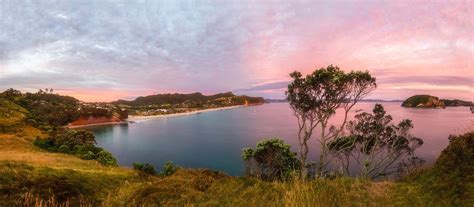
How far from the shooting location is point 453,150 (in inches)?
460

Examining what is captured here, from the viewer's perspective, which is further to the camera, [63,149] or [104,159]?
[63,149]

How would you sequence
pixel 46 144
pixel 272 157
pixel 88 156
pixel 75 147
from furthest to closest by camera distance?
pixel 46 144 → pixel 75 147 → pixel 88 156 → pixel 272 157

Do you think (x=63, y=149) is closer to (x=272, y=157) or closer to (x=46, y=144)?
(x=46, y=144)

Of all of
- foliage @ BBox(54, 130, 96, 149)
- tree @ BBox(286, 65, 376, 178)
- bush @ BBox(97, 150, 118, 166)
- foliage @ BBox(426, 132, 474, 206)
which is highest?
tree @ BBox(286, 65, 376, 178)

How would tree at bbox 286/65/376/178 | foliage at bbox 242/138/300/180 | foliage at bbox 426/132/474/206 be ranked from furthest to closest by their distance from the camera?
1. foliage at bbox 242/138/300/180
2. tree at bbox 286/65/376/178
3. foliage at bbox 426/132/474/206

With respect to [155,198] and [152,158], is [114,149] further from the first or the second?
[155,198]

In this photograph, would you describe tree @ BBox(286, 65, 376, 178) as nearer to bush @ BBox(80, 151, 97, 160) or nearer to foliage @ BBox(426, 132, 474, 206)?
foliage @ BBox(426, 132, 474, 206)

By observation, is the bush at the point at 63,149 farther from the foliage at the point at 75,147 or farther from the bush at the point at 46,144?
the bush at the point at 46,144

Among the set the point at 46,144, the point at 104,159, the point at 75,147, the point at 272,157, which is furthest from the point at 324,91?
the point at 46,144

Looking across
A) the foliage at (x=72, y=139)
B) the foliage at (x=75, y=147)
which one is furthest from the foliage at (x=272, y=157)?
the foliage at (x=72, y=139)

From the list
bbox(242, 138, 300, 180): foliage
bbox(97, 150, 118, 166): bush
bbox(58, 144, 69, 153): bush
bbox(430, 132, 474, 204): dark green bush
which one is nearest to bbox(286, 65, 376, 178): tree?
bbox(242, 138, 300, 180): foliage

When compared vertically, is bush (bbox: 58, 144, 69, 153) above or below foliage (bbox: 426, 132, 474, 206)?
below

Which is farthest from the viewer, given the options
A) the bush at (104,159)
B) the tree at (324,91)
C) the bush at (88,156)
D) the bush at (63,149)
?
the bush at (63,149)

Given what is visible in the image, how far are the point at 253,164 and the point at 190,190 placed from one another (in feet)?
105
